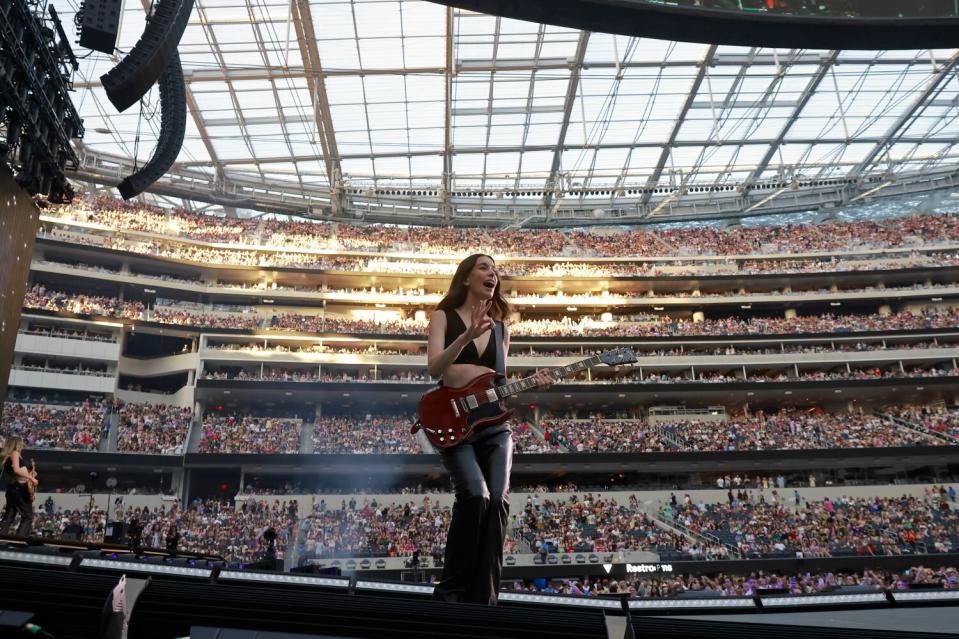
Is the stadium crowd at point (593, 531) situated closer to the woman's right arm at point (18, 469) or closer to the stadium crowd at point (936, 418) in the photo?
the stadium crowd at point (936, 418)

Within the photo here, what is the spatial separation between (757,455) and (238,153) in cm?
3489

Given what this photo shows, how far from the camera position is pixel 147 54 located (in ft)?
35.6

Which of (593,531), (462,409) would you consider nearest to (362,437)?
(593,531)

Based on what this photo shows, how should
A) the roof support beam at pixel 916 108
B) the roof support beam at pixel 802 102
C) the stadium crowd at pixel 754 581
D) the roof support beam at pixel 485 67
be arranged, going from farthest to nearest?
the roof support beam at pixel 916 108, the roof support beam at pixel 802 102, the roof support beam at pixel 485 67, the stadium crowd at pixel 754 581

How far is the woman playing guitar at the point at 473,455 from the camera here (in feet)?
11.0

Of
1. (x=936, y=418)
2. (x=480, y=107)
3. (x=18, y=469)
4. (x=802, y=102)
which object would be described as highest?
(x=802, y=102)

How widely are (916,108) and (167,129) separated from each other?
1671 inches

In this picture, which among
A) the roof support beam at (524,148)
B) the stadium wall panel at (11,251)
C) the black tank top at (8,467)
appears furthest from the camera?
the roof support beam at (524,148)

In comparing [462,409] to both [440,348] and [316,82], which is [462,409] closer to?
[440,348]

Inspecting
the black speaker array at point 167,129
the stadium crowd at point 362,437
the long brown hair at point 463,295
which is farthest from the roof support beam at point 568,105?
the long brown hair at point 463,295

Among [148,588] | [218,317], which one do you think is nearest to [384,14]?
[218,317]

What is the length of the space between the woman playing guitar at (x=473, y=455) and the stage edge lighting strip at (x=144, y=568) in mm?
1387

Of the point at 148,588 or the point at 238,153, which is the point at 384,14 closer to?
the point at 238,153

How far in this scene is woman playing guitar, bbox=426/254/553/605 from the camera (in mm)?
3367
